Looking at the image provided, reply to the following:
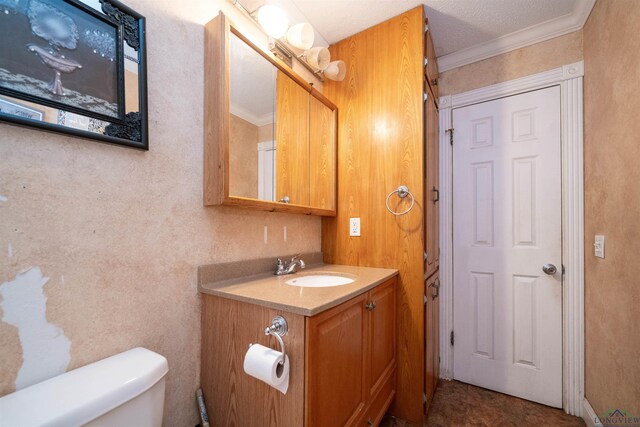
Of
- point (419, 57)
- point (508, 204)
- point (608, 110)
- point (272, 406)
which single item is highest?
point (419, 57)

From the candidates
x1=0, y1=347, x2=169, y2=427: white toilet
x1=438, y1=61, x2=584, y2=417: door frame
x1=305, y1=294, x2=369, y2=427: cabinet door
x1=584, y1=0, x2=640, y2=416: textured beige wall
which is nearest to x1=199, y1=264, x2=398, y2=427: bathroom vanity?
x1=305, y1=294, x2=369, y2=427: cabinet door

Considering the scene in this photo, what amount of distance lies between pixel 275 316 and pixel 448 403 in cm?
159

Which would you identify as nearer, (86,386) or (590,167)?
(86,386)

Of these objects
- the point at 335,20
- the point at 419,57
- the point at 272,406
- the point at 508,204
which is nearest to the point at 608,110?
the point at 508,204

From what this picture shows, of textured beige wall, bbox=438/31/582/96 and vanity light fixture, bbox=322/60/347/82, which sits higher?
textured beige wall, bbox=438/31/582/96

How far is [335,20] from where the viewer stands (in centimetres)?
169

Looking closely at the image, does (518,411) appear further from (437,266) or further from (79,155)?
(79,155)

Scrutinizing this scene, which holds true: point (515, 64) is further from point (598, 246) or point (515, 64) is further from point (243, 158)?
point (243, 158)

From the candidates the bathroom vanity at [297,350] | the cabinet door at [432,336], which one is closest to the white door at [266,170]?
the bathroom vanity at [297,350]

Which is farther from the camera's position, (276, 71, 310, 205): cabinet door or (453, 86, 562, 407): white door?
(453, 86, 562, 407): white door

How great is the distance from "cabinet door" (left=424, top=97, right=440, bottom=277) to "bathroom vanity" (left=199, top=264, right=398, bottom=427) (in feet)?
1.80

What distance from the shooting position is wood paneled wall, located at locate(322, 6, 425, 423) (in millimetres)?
1542

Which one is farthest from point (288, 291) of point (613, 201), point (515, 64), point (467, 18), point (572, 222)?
point (515, 64)

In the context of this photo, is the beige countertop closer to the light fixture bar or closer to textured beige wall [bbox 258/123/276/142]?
textured beige wall [bbox 258/123/276/142]
